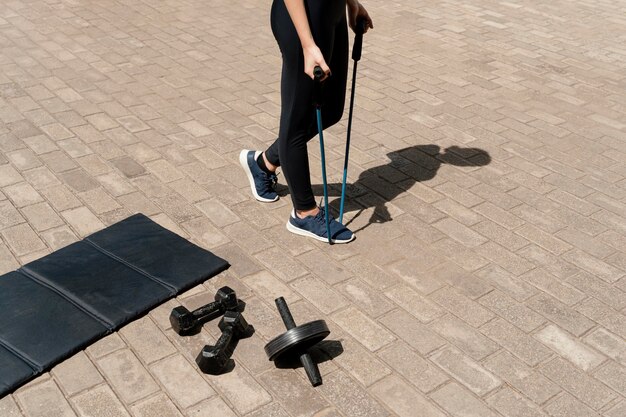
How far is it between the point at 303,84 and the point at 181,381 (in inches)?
67.2

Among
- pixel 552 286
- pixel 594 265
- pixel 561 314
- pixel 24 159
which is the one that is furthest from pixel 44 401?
pixel 594 265

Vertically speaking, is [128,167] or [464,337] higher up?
[464,337]

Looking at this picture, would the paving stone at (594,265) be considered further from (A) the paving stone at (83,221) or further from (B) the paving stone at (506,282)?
(A) the paving stone at (83,221)

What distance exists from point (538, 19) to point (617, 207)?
477 cm

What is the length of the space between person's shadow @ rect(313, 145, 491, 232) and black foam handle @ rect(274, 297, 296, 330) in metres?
1.17

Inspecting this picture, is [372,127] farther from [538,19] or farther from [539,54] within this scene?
[538,19]

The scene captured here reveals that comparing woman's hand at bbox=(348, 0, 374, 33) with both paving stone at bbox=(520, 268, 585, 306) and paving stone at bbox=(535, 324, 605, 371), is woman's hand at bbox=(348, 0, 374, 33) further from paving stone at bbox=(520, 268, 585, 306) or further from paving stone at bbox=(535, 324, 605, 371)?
paving stone at bbox=(535, 324, 605, 371)

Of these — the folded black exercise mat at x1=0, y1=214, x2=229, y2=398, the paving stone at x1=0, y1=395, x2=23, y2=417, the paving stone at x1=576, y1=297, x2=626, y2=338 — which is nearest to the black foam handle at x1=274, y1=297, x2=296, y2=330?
the folded black exercise mat at x1=0, y1=214, x2=229, y2=398

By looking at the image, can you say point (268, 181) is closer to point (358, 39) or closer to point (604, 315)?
point (358, 39)

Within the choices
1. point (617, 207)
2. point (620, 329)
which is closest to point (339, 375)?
point (620, 329)

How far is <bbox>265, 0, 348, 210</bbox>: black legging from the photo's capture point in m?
3.88

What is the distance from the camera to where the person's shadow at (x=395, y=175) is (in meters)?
4.79

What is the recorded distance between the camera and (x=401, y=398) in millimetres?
3248

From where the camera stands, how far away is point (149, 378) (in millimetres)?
3285
